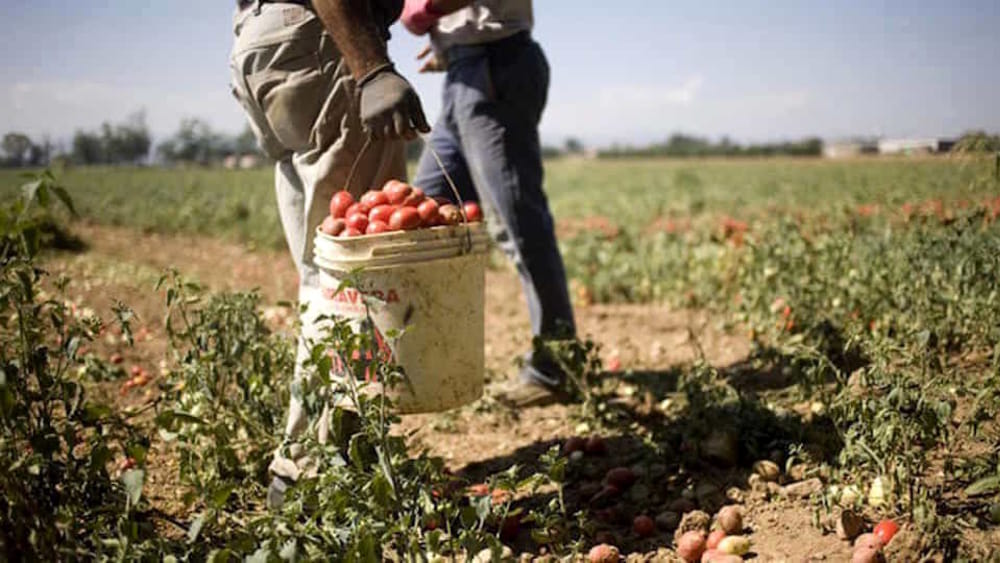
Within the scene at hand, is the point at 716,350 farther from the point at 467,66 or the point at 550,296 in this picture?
the point at 467,66

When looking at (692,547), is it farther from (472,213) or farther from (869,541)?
(472,213)

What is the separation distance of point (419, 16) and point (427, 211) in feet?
4.02

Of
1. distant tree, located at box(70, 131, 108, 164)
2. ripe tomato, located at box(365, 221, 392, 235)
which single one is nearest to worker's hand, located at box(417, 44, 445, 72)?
ripe tomato, located at box(365, 221, 392, 235)

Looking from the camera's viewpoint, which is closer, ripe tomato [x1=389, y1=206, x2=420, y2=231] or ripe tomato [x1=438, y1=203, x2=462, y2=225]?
ripe tomato [x1=389, y1=206, x2=420, y2=231]

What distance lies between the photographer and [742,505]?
2.28 metres

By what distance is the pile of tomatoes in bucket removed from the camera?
2002mm

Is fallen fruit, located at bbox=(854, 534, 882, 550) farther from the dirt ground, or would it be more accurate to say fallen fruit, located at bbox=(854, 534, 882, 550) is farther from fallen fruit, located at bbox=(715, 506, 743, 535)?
fallen fruit, located at bbox=(715, 506, 743, 535)

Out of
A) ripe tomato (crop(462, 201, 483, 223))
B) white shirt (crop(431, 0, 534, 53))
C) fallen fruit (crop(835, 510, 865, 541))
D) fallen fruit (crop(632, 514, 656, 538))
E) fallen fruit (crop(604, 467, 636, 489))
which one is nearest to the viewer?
fallen fruit (crop(835, 510, 865, 541))

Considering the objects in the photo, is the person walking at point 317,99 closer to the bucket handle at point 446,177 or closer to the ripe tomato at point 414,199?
the bucket handle at point 446,177

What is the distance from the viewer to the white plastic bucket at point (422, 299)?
78.9 inches

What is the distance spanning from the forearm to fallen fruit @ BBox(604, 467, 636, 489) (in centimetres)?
149

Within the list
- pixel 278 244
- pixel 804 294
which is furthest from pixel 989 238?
pixel 278 244

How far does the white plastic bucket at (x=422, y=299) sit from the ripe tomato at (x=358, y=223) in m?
0.05

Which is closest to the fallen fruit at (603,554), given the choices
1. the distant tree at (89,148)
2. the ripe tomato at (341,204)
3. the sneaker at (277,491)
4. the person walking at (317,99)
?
the person walking at (317,99)
